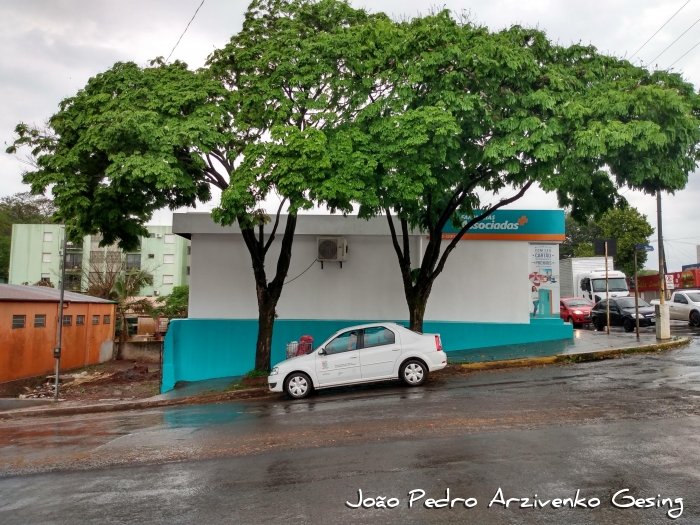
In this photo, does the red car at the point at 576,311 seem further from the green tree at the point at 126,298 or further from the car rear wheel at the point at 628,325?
the green tree at the point at 126,298

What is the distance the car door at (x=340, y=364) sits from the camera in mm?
11906

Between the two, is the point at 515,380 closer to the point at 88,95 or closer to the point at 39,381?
the point at 88,95

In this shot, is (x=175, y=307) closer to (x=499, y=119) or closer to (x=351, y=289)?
(x=351, y=289)

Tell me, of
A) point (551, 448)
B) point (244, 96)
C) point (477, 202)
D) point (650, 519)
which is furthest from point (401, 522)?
point (477, 202)

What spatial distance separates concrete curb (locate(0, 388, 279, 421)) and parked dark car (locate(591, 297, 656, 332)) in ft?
52.2

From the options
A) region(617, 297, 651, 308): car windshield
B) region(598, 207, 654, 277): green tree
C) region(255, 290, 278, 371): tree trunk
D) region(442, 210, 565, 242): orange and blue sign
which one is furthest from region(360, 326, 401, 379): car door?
region(598, 207, 654, 277): green tree

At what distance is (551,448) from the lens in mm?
6496

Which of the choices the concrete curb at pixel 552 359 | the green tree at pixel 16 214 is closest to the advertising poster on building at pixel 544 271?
the concrete curb at pixel 552 359

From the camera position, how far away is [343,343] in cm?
1211

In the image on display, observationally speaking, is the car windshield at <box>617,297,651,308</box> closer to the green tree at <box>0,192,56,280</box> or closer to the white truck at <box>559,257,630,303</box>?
the white truck at <box>559,257,630,303</box>

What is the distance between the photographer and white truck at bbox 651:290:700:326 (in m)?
23.6

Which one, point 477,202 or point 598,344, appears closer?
point 477,202

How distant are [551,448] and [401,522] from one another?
2.61 metres

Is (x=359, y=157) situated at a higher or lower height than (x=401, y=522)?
higher
